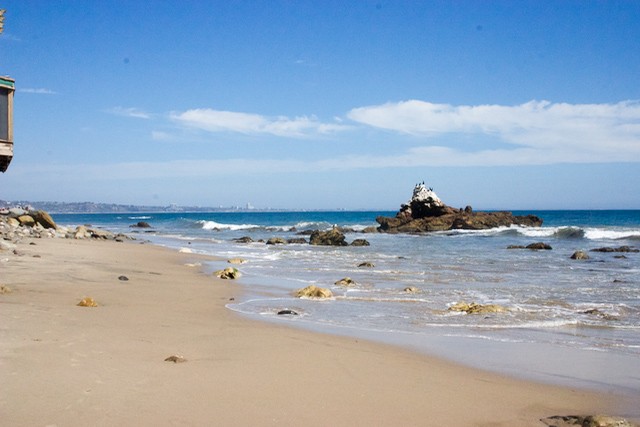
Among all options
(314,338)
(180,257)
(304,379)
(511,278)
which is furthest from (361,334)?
(180,257)

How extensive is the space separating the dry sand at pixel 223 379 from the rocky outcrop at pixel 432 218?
38.4 meters

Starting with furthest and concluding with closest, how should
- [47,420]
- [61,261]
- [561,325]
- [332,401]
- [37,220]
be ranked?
[37,220], [61,261], [561,325], [332,401], [47,420]

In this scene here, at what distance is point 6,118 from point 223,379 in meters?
5.63

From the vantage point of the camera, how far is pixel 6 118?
26.1 feet

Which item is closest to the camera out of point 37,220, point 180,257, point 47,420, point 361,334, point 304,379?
point 47,420

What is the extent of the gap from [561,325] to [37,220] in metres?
A: 26.2

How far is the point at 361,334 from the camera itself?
24.6ft

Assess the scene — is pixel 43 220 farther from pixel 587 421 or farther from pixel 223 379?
pixel 587 421

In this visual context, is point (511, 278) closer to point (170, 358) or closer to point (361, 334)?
point (361, 334)

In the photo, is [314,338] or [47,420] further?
[314,338]

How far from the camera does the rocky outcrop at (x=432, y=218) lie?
4484 centimetres

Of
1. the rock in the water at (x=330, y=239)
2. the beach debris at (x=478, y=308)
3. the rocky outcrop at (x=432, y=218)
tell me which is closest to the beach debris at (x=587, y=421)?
the beach debris at (x=478, y=308)

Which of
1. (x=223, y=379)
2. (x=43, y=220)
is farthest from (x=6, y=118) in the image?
(x=43, y=220)

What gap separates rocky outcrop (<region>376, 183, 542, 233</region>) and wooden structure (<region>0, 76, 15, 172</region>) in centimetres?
3838
